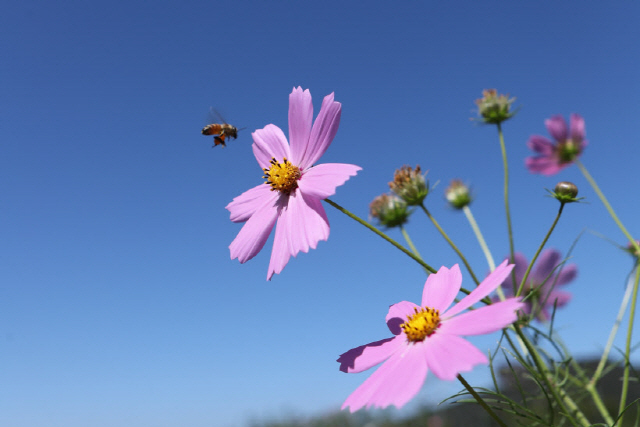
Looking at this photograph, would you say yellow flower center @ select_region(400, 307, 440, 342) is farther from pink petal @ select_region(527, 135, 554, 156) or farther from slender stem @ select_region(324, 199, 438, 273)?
pink petal @ select_region(527, 135, 554, 156)

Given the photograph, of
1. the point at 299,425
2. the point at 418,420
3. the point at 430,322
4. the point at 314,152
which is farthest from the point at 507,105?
the point at 299,425

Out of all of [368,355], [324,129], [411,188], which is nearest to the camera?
[368,355]

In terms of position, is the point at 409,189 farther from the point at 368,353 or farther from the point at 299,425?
the point at 299,425

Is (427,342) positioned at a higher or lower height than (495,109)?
lower

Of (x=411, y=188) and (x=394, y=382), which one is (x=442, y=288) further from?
(x=411, y=188)

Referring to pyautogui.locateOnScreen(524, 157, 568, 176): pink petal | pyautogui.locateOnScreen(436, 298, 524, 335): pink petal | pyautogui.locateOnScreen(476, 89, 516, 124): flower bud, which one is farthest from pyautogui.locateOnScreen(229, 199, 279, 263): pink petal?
pyautogui.locateOnScreen(524, 157, 568, 176): pink petal

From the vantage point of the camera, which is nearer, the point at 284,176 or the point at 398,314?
the point at 398,314

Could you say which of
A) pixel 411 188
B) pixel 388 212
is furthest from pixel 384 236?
pixel 388 212

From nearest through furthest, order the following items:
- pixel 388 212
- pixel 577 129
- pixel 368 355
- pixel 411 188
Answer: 1. pixel 368 355
2. pixel 411 188
3. pixel 388 212
4. pixel 577 129
